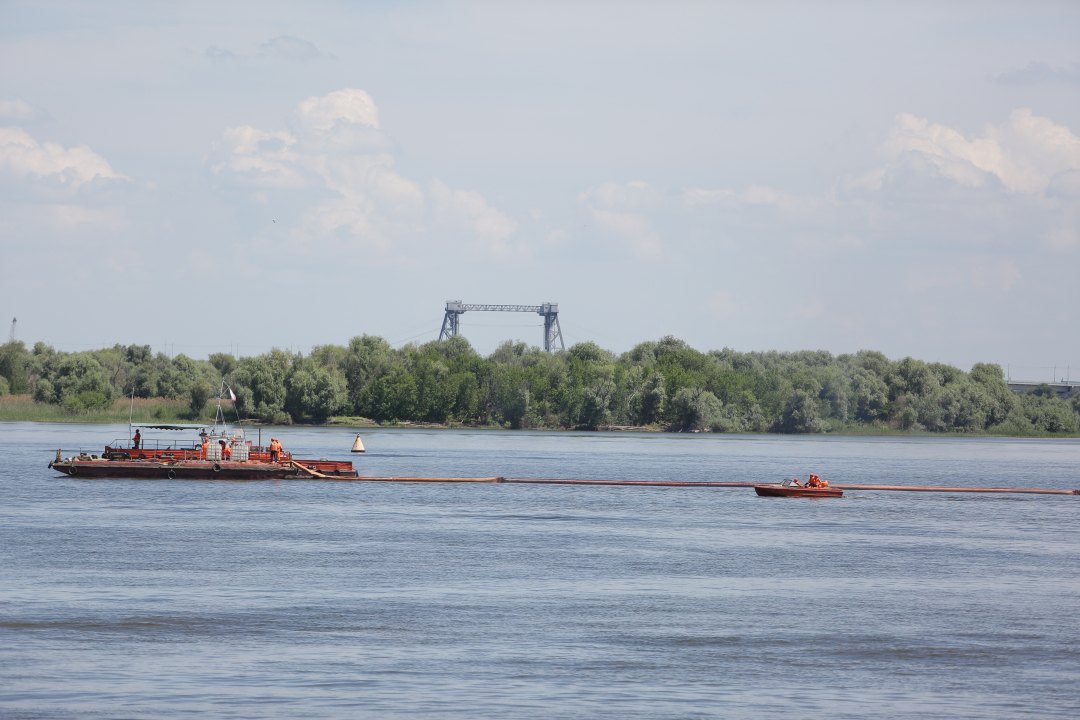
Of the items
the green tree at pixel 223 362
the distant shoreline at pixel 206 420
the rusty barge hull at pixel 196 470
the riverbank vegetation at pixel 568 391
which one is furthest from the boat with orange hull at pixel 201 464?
the green tree at pixel 223 362

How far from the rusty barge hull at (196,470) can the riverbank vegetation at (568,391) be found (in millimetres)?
87041

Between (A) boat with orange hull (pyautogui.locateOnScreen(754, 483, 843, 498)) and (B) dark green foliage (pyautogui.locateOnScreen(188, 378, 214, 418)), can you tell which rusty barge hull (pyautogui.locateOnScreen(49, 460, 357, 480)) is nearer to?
(A) boat with orange hull (pyautogui.locateOnScreen(754, 483, 843, 498))

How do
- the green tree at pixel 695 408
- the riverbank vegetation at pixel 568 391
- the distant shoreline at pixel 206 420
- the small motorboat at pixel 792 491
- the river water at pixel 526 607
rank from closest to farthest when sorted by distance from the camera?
the river water at pixel 526 607
the small motorboat at pixel 792 491
the distant shoreline at pixel 206 420
the riverbank vegetation at pixel 568 391
the green tree at pixel 695 408

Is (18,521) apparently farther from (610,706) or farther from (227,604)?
(610,706)

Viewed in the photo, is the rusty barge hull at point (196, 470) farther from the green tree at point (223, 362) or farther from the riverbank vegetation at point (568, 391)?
the green tree at point (223, 362)

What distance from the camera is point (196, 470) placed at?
68375 mm

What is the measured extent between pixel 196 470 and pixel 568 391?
10861 cm

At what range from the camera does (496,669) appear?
24.5 meters

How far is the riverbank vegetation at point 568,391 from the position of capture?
6339 inches

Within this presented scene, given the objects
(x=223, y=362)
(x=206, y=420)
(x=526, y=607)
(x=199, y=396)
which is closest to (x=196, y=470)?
(x=526, y=607)

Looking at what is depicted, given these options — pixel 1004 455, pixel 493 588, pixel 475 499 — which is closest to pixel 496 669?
pixel 493 588

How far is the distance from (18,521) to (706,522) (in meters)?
32.3

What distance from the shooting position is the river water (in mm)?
22641

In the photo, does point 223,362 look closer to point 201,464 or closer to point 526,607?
point 201,464
